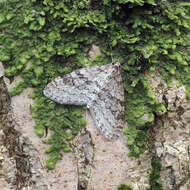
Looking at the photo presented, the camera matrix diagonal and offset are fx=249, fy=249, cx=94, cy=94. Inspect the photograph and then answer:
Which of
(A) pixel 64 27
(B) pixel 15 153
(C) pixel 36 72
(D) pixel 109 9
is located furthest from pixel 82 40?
(B) pixel 15 153

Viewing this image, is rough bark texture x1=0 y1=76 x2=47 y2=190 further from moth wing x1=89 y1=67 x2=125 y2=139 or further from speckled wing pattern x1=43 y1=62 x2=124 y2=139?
moth wing x1=89 y1=67 x2=125 y2=139

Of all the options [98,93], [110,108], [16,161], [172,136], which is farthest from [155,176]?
[16,161]

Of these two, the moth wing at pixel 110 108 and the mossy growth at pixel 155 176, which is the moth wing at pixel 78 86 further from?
the mossy growth at pixel 155 176

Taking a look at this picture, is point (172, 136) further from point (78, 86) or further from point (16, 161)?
point (16, 161)

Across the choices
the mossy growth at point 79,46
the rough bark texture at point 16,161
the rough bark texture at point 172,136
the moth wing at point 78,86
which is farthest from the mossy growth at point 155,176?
the rough bark texture at point 16,161

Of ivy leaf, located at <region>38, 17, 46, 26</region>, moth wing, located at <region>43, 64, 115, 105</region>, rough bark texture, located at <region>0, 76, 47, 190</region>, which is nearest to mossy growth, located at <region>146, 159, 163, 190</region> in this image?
moth wing, located at <region>43, 64, 115, 105</region>

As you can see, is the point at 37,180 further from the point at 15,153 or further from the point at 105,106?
the point at 105,106
